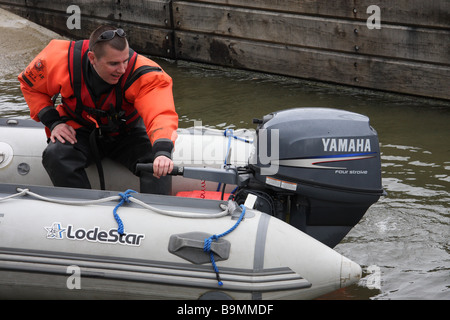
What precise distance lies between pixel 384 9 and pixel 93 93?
3.42 m

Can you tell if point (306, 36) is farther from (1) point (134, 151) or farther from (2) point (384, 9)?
(1) point (134, 151)

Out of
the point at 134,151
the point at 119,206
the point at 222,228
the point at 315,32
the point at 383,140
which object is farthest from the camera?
the point at 315,32

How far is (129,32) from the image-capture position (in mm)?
7930

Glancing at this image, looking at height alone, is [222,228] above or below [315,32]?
below

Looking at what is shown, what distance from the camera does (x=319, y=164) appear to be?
10.5ft

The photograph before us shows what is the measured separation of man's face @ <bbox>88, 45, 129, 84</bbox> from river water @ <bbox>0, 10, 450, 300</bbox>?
5.11 feet

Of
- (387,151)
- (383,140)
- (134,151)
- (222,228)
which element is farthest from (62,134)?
(383,140)

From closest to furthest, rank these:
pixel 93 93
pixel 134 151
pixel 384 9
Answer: pixel 93 93, pixel 134 151, pixel 384 9

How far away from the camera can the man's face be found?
10.8ft

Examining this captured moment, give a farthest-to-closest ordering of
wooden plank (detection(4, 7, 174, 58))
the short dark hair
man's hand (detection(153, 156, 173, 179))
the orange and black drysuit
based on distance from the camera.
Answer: wooden plank (detection(4, 7, 174, 58)) < the orange and black drysuit < the short dark hair < man's hand (detection(153, 156, 173, 179))

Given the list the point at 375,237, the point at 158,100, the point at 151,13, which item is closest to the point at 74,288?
the point at 158,100

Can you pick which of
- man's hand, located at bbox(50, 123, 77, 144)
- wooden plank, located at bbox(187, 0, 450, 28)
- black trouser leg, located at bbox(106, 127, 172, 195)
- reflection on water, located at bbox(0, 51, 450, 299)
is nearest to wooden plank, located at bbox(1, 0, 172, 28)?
reflection on water, located at bbox(0, 51, 450, 299)

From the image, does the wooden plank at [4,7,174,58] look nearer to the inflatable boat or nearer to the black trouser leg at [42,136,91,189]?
the black trouser leg at [42,136,91,189]
